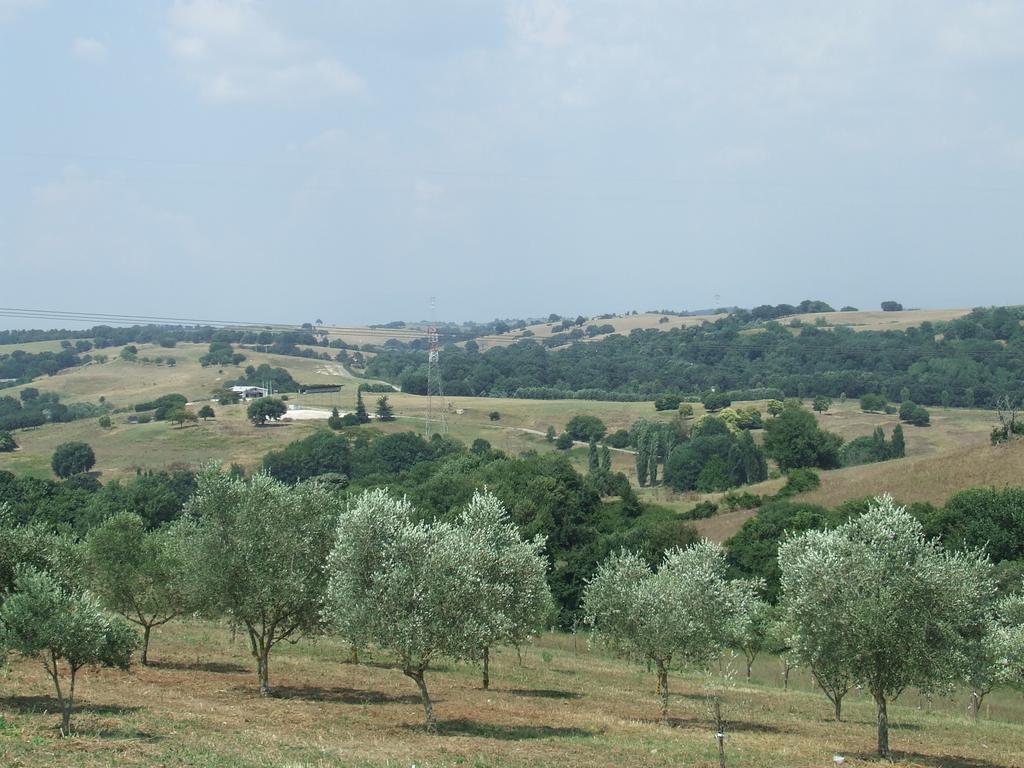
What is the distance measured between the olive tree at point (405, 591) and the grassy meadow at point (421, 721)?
2.96 m

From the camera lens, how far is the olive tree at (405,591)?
32.3 m

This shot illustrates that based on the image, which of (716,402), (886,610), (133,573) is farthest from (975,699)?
(716,402)

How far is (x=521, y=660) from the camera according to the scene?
5712cm

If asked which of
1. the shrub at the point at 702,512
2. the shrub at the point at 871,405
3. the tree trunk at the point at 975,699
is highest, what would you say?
the shrub at the point at 871,405

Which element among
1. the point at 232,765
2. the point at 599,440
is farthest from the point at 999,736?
the point at 599,440

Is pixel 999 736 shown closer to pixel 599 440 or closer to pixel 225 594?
pixel 225 594

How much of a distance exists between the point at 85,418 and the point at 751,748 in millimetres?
169362

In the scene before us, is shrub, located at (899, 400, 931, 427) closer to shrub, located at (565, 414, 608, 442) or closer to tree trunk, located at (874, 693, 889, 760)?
shrub, located at (565, 414, 608, 442)

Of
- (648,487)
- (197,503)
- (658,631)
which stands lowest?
(648,487)

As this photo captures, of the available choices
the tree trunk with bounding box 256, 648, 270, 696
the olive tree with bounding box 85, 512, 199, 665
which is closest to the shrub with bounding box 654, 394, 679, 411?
the olive tree with bounding box 85, 512, 199, 665

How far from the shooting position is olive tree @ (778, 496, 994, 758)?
30375 mm

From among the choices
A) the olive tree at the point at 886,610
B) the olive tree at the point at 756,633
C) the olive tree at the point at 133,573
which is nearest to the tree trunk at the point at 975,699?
the olive tree at the point at 756,633

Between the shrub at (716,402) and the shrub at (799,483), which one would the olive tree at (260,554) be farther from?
the shrub at (716,402)

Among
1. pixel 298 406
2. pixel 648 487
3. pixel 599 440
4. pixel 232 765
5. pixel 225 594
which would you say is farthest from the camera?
pixel 298 406
